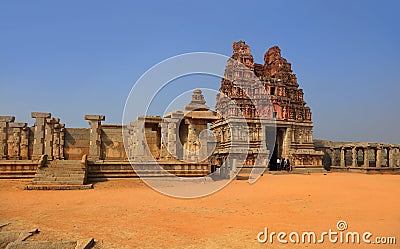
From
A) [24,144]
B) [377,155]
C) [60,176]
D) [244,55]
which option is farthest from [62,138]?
[377,155]

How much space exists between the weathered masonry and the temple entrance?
209 inches

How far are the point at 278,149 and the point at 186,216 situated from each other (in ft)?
90.6

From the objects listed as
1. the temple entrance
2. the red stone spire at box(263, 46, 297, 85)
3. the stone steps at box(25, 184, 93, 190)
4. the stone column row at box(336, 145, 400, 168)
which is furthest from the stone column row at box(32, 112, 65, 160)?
the stone column row at box(336, 145, 400, 168)

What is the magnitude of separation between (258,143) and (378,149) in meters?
11.7

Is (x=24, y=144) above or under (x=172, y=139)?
under

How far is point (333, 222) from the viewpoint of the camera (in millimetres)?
6660

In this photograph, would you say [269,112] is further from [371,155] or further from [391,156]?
[371,155]

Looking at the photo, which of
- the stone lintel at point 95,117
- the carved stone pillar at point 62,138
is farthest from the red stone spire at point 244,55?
the stone lintel at point 95,117

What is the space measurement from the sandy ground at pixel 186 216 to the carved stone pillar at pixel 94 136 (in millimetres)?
5053

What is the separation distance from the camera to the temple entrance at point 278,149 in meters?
32.8

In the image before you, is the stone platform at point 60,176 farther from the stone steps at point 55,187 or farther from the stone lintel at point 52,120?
the stone lintel at point 52,120

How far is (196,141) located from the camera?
17562 mm

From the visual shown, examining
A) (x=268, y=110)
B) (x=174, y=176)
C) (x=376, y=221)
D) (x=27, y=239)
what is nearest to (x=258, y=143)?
(x=268, y=110)

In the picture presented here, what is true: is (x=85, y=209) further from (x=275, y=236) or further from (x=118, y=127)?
(x=118, y=127)
